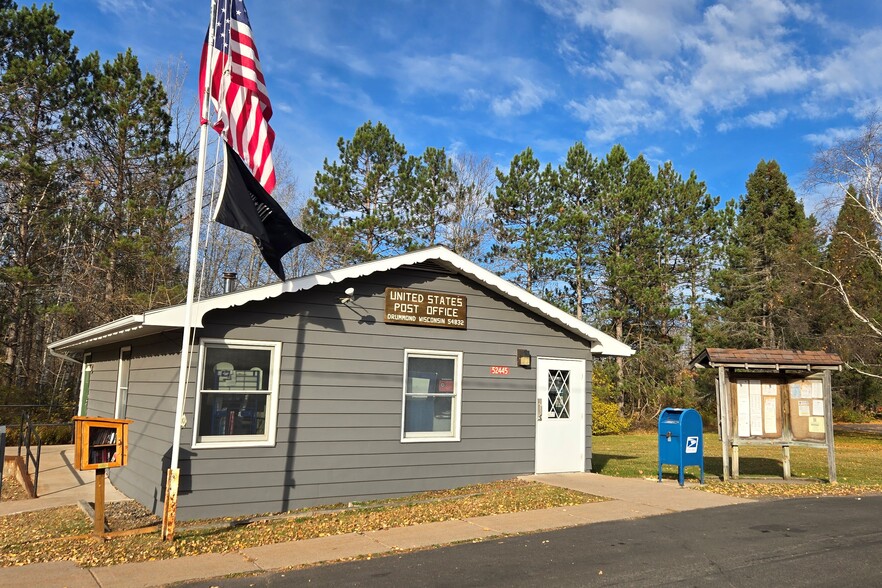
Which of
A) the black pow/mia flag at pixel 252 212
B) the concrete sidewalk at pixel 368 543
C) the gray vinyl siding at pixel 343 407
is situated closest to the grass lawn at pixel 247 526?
the concrete sidewalk at pixel 368 543

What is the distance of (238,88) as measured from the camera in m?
7.46

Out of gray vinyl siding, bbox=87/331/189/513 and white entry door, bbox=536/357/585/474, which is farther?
white entry door, bbox=536/357/585/474

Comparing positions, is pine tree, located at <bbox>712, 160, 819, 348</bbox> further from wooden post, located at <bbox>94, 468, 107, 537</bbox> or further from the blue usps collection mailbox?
wooden post, located at <bbox>94, 468, 107, 537</bbox>

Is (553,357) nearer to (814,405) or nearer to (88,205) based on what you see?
(814,405)

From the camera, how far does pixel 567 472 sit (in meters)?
11.2

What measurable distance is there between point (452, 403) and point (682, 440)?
370 cm

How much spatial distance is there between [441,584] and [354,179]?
2376 centimetres

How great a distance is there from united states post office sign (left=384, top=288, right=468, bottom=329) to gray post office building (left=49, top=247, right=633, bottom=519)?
2cm

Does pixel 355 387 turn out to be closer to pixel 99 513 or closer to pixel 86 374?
pixel 99 513

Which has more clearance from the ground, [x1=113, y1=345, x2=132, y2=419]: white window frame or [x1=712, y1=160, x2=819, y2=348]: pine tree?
[x1=712, y1=160, x2=819, y2=348]: pine tree

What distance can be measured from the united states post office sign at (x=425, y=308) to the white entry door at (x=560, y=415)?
72.8 inches

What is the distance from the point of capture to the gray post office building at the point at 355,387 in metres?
8.31

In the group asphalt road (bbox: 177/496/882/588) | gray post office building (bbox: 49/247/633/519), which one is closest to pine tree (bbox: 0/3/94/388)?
gray post office building (bbox: 49/247/633/519)

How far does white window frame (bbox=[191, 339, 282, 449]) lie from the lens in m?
8.14
